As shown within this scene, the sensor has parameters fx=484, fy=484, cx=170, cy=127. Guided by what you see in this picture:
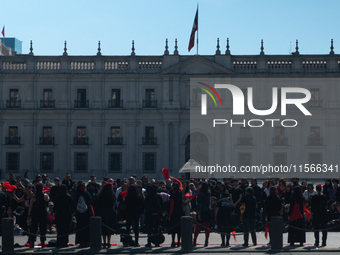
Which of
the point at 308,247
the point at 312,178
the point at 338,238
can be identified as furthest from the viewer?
the point at 312,178

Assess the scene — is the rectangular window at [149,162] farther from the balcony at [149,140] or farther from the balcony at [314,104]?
the balcony at [314,104]

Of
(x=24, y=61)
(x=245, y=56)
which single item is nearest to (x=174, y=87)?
(x=245, y=56)

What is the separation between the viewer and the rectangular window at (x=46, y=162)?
4506 centimetres

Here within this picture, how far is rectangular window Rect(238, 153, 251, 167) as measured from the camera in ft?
147

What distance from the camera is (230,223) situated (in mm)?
13359

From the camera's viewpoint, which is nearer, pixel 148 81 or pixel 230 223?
pixel 230 223

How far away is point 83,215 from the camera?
1321cm

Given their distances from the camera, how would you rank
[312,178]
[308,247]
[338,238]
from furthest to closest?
[312,178], [338,238], [308,247]

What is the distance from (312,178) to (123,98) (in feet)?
62.4

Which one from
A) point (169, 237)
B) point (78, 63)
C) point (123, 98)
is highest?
point (78, 63)

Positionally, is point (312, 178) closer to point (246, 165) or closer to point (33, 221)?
point (246, 165)

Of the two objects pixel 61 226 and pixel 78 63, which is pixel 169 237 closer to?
pixel 61 226

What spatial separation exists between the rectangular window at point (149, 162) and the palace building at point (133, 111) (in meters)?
0.09

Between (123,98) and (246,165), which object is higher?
(123,98)
